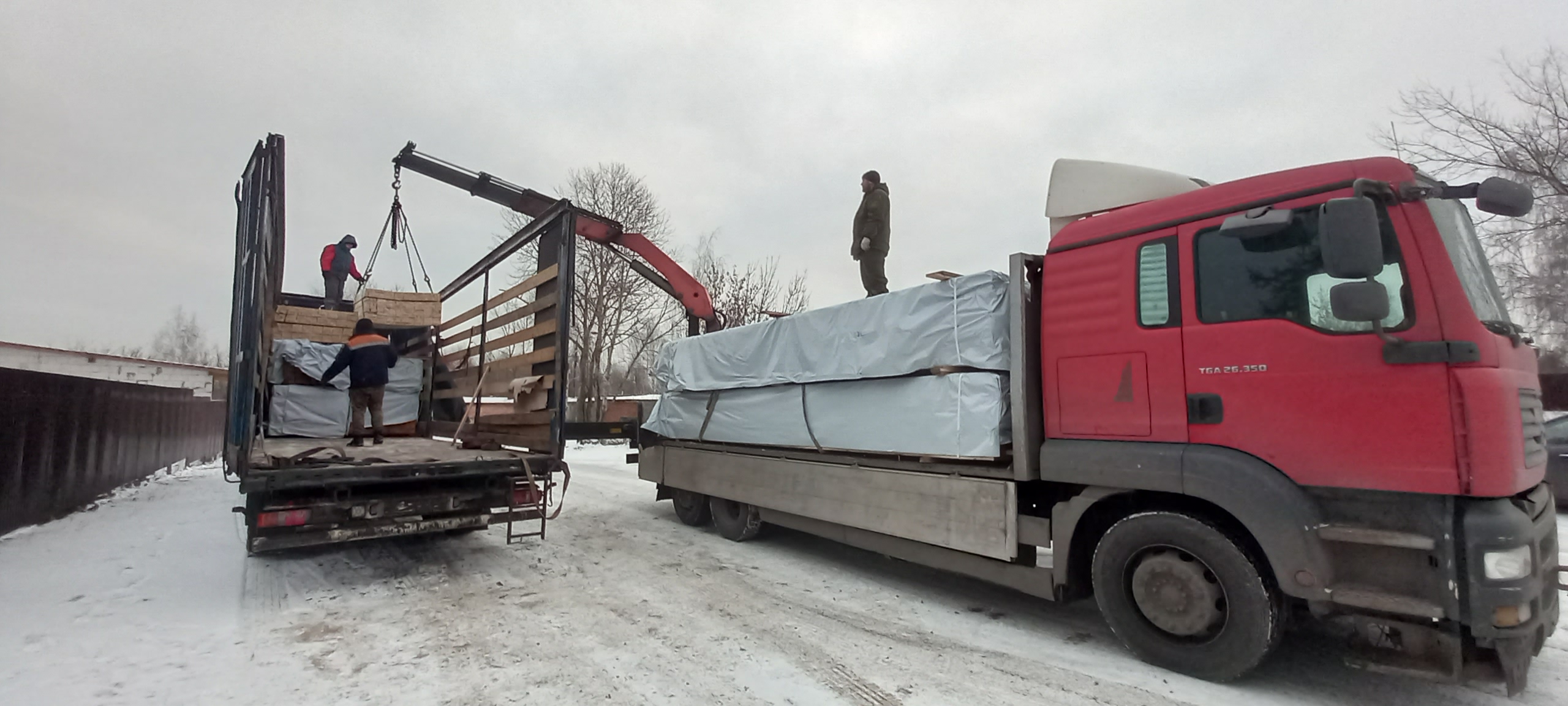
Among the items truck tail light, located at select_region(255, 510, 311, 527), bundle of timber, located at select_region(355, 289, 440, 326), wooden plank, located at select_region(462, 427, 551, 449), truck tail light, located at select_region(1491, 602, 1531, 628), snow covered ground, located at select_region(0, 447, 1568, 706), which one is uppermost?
bundle of timber, located at select_region(355, 289, 440, 326)

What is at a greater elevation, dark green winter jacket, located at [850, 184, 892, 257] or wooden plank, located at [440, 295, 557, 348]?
dark green winter jacket, located at [850, 184, 892, 257]

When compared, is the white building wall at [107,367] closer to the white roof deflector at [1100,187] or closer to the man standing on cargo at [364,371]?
the man standing on cargo at [364,371]

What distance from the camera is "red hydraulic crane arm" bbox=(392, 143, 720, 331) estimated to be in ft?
28.6

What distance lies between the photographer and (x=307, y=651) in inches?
158

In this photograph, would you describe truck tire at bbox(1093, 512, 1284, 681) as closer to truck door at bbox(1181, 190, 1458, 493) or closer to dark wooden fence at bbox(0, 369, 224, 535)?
truck door at bbox(1181, 190, 1458, 493)

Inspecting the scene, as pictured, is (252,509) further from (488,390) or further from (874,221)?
(874,221)

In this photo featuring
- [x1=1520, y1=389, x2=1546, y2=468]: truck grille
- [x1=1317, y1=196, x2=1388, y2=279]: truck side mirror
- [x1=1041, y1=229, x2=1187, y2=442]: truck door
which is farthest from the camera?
[x1=1041, y1=229, x2=1187, y2=442]: truck door

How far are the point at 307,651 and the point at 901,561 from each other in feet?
15.4

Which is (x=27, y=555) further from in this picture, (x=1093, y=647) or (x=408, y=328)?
(x=1093, y=647)

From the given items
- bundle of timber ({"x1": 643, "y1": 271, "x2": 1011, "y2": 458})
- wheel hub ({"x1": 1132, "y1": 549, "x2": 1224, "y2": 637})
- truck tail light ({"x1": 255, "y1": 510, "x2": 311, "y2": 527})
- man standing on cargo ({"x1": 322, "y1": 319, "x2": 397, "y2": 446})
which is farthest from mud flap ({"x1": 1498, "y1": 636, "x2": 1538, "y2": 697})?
man standing on cargo ({"x1": 322, "y1": 319, "x2": 397, "y2": 446})

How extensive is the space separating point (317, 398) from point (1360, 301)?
389 inches

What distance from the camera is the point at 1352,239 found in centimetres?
302

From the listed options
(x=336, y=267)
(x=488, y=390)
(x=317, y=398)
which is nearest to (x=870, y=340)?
(x=488, y=390)

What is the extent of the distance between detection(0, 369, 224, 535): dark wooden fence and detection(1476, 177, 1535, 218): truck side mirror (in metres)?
11.5
